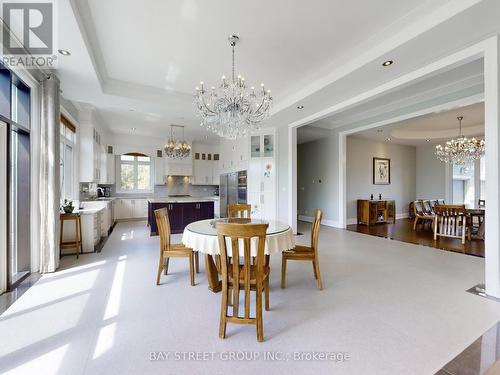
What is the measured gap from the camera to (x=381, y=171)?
8.21 m

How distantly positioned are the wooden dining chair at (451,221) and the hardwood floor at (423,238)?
5.9 inches

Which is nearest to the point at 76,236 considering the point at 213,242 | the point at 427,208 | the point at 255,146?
the point at 213,242

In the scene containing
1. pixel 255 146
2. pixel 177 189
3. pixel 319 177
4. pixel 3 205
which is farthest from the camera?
pixel 177 189

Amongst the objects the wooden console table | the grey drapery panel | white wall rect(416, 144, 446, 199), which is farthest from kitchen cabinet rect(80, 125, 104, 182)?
white wall rect(416, 144, 446, 199)

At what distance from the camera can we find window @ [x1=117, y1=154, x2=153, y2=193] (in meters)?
8.01

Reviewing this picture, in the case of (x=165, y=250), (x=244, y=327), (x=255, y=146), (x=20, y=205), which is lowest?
(x=244, y=327)

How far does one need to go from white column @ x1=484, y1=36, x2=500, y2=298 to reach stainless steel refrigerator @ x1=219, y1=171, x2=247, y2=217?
4762 mm

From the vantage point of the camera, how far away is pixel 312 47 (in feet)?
10.2

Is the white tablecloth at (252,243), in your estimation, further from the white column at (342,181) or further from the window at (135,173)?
the window at (135,173)

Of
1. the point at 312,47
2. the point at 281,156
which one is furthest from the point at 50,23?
the point at 281,156

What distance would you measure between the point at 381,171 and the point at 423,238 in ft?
11.3

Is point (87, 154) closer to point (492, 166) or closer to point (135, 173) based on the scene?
point (135, 173)

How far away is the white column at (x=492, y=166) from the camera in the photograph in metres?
2.46

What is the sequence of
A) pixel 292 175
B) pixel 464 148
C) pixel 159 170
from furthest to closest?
1. pixel 159 170
2. pixel 464 148
3. pixel 292 175
